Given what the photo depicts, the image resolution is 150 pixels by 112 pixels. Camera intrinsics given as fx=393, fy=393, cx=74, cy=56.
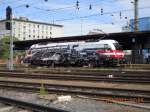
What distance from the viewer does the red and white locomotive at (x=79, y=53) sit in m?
40.9

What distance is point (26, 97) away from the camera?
51.1ft

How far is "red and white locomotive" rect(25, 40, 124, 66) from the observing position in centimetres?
4091

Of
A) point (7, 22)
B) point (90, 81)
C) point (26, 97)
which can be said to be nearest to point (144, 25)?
point (7, 22)

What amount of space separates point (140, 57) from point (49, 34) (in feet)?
379

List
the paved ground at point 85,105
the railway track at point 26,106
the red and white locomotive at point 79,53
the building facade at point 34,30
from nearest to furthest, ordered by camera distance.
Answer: the railway track at point 26,106, the paved ground at point 85,105, the red and white locomotive at point 79,53, the building facade at point 34,30

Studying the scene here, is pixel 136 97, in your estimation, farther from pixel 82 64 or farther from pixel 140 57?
pixel 140 57

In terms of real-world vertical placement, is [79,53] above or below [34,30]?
below

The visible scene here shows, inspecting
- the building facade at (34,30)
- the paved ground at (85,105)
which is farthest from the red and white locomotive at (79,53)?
the building facade at (34,30)

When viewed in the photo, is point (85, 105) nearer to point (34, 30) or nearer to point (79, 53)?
point (79, 53)

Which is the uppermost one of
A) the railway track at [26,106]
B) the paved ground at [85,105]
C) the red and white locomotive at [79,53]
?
the red and white locomotive at [79,53]

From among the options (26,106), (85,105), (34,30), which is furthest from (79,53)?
(34,30)

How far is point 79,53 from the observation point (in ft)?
142

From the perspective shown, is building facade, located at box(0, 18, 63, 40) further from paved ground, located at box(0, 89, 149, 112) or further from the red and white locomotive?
paved ground, located at box(0, 89, 149, 112)

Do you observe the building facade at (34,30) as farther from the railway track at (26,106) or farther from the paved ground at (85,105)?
the railway track at (26,106)
